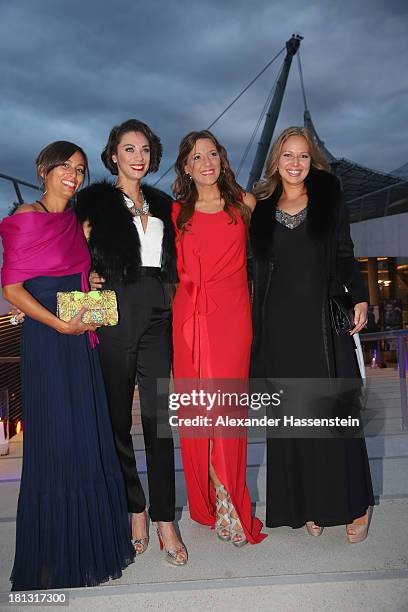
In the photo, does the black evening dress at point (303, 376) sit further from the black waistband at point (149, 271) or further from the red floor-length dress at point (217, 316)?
the black waistband at point (149, 271)

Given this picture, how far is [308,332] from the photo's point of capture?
90.5 inches

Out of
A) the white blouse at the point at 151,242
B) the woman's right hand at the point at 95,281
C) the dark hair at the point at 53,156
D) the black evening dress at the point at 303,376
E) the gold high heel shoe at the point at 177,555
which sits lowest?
the gold high heel shoe at the point at 177,555

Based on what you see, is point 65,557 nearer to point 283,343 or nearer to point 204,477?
point 204,477

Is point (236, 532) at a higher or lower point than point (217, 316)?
lower

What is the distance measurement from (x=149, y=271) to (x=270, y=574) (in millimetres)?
1287

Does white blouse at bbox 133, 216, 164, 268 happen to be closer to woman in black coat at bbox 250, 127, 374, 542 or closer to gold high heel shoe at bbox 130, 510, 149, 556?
woman in black coat at bbox 250, 127, 374, 542

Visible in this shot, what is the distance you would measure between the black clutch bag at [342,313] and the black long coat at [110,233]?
86 cm

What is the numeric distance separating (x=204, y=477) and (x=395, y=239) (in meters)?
18.1

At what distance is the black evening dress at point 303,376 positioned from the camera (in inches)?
89.4

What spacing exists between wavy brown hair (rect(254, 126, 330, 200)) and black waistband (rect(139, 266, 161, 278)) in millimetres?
624

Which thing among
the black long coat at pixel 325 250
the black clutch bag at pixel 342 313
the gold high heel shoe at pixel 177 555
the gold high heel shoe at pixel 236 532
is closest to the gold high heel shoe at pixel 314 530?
the gold high heel shoe at pixel 236 532

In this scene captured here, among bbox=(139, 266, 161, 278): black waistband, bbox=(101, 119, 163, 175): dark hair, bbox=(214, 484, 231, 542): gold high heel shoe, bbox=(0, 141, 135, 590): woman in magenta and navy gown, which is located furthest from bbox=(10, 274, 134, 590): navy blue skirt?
bbox=(101, 119, 163, 175): dark hair

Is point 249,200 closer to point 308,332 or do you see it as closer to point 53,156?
point 308,332

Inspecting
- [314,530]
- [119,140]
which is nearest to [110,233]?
[119,140]
